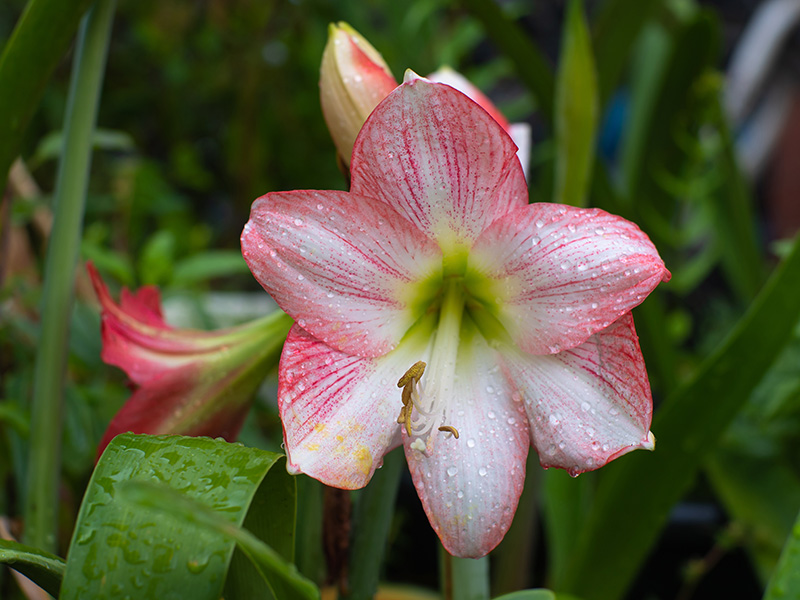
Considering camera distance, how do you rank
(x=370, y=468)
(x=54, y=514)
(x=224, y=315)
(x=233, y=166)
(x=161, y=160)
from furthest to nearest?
(x=161, y=160), (x=233, y=166), (x=224, y=315), (x=54, y=514), (x=370, y=468)

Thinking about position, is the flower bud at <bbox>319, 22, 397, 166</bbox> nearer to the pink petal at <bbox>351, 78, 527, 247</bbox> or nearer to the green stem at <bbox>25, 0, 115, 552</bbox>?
the pink petal at <bbox>351, 78, 527, 247</bbox>

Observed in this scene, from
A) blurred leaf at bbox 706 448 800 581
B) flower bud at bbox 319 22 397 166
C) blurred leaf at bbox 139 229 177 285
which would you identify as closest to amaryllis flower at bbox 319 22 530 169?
flower bud at bbox 319 22 397 166

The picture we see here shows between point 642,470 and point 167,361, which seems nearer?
point 167,361

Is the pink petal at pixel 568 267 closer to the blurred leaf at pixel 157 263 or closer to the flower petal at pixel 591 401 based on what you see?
the flower petal at pixel 591 401

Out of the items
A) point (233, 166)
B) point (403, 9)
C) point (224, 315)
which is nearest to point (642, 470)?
point (224, 315)

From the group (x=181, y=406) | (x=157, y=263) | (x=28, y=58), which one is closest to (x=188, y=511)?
(x=181, y=406)

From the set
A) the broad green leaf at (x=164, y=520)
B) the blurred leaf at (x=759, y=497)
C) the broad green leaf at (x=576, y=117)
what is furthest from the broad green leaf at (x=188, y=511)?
the blurred leaf at (x=759, y=497)

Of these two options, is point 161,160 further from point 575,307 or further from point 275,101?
point 575,307

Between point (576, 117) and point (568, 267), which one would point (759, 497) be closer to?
point (576, 117)
